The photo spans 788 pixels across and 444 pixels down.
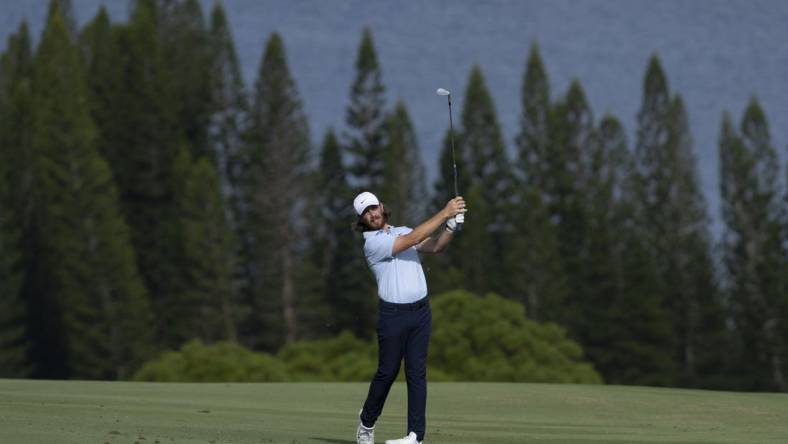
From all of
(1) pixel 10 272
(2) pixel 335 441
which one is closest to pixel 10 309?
(1) pixel 10 272

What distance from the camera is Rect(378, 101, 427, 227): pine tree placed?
7062 cm

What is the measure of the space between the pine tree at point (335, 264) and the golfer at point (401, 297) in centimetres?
5741

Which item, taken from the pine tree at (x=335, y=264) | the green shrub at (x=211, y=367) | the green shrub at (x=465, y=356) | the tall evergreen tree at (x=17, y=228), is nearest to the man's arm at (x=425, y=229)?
the green shrub at (x=465, y=356)

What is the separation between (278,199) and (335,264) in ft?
19.0

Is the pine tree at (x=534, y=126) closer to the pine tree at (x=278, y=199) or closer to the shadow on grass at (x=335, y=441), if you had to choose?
the pine tree at (x=278, y=199)

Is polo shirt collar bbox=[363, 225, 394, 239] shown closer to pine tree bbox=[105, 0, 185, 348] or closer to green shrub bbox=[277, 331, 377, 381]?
green shrub bbox=[277, 331, 377, 381]

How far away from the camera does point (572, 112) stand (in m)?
81.6

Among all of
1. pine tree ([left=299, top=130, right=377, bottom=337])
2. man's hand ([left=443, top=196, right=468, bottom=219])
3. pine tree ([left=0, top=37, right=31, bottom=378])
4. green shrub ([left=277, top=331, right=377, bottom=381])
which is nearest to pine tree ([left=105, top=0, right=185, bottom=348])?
pine tree ([left=0, top=37, right=31, bottom=378])

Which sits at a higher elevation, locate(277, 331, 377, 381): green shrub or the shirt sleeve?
the shirt sleeve

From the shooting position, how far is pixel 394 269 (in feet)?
33.6

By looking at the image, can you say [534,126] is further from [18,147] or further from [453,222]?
[453,222]

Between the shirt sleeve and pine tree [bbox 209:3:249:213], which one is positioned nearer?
the shirt sleeve

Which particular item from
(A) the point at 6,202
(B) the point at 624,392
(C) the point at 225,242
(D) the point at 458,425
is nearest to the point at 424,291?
(D) the point at 458,425

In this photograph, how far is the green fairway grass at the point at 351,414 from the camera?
1118 centimetres
